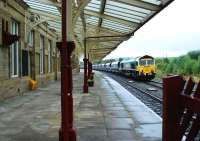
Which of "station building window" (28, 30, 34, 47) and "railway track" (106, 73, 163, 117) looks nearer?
"railway track" (106, 73, 163, 117)

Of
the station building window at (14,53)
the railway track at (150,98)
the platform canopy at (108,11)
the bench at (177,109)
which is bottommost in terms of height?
the railway track at (150,98)

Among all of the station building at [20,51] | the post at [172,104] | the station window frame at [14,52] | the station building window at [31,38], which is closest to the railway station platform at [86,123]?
the post at [172,104]

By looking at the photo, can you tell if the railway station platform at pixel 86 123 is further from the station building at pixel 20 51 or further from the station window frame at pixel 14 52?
the station window frame at pixel 14 52

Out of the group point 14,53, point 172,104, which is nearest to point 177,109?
point 172,104

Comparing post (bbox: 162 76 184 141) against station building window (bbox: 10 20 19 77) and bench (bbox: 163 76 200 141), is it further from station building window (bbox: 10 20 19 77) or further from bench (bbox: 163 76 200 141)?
station building window (bbox: 10 20 19 77)

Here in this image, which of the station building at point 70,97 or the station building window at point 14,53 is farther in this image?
the station building window at point 14,53

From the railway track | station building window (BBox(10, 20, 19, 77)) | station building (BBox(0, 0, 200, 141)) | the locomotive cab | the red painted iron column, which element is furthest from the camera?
the locomotive cab

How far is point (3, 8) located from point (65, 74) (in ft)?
36.9

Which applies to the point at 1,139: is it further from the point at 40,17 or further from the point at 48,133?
the point at 40,17

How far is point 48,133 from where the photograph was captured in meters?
9.84

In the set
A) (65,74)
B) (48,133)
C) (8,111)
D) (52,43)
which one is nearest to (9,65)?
(8,111)

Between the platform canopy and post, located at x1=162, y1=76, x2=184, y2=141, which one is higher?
the platform canopy

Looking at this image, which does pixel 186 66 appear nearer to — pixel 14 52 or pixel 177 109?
pixel 14 52

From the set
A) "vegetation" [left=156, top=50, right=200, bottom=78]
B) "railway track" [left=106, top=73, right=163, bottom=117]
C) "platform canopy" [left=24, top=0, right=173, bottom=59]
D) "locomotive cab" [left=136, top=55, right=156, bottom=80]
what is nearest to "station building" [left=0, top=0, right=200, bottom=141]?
"platform canopy" [left=24, top=0, right=173, bottom=59]
